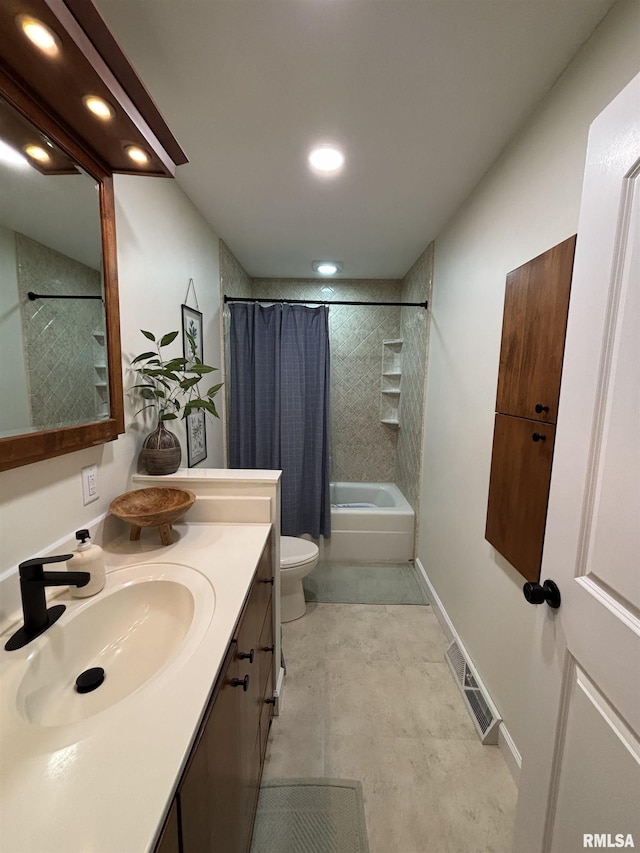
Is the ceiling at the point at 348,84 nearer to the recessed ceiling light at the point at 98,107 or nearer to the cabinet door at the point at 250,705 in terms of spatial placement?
the recessed ceiling light at the point at 98,107

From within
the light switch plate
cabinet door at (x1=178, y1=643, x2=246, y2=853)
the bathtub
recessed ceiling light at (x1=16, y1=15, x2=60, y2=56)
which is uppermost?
recessed ceiling light at (x1=16, y1=15, x2=60, y2=56)

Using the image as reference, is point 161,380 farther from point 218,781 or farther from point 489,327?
point 489,327

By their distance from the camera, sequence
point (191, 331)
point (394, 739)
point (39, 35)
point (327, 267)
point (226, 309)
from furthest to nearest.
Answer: point (327, 267) < point (226, 309) < point (191, 331) < point (394, 739) < point (39, 35)

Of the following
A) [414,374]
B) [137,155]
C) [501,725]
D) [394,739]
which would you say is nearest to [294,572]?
[394,739]

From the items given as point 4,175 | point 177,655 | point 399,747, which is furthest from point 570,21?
point 399,747

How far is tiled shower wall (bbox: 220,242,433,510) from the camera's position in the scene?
326cm

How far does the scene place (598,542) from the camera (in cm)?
70

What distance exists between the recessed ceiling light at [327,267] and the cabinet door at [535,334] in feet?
6.03

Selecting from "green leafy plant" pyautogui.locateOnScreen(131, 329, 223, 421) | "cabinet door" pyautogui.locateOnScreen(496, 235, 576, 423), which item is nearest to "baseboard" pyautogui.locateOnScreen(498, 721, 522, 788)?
"cabinet door" pyautogui.locateOnScreen(496, 235, 576, 423)

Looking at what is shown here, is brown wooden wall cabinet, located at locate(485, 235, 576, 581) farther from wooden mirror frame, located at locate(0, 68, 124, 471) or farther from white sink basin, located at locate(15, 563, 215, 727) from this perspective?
wooden mirror frame, located at locate(0, 68, 124, 471)

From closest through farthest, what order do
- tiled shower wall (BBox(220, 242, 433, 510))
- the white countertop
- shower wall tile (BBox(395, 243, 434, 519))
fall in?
the white countertop → shower wall tile (BBox(395, 243, 434, 519)) → tiled shower wall (BBox(220, 242, 433, 510))

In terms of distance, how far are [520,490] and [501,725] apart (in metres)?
1.01

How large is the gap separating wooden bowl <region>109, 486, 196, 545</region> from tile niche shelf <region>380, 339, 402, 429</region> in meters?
2.44

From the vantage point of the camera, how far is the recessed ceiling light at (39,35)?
65cm
